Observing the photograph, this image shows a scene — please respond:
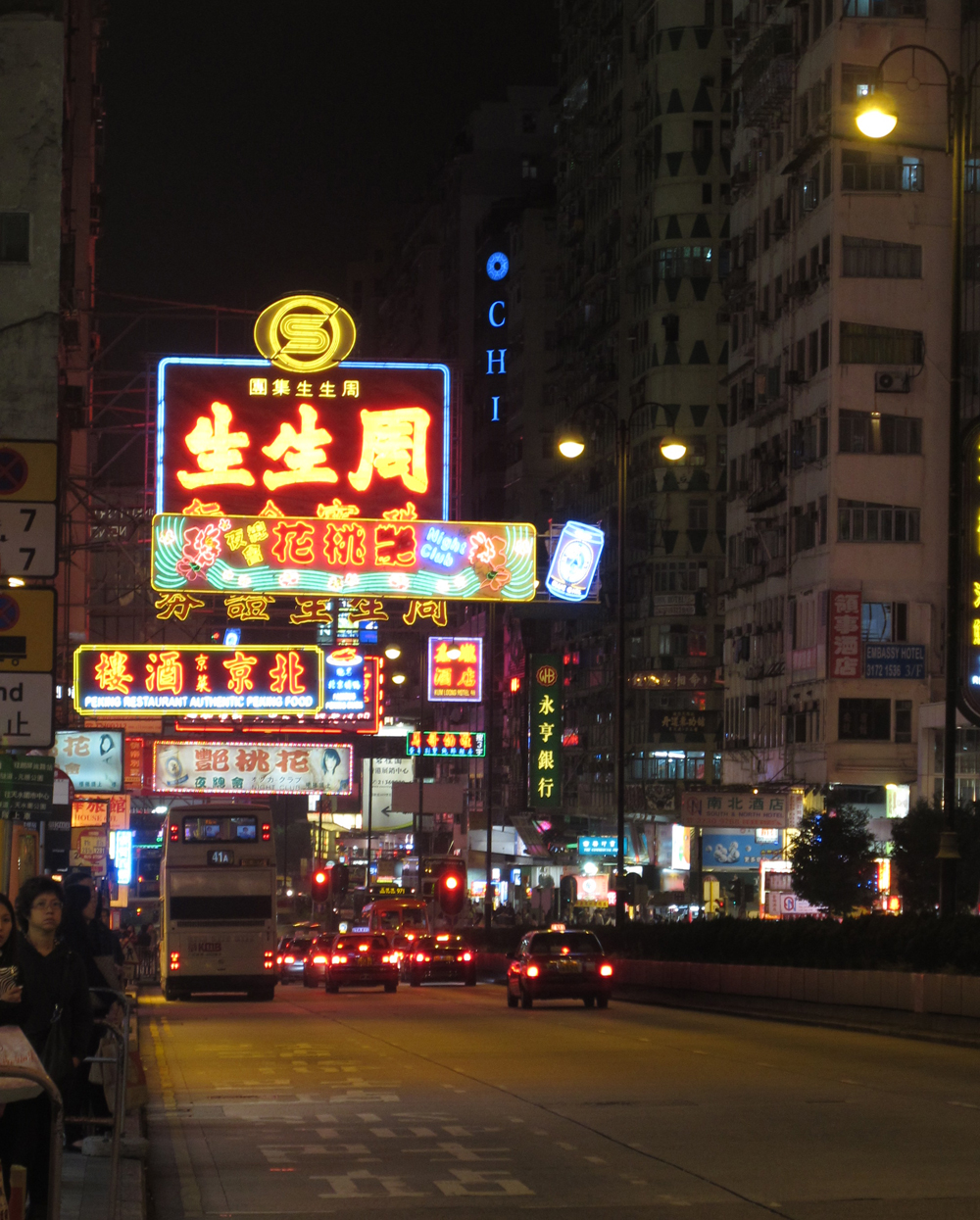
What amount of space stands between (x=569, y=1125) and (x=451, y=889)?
62.9 m

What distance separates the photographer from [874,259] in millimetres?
62062

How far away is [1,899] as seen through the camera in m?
8.93

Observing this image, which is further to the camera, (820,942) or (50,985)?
(820,942)

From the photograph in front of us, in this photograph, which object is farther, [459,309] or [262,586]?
[459,309]

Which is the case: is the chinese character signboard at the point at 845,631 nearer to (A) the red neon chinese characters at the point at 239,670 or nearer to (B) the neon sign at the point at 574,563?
(A) the red neon chinese characters at the point at 239,670

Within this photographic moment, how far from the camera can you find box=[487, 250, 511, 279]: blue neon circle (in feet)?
421

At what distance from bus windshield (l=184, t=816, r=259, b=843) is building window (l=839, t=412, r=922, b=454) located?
2326 cm

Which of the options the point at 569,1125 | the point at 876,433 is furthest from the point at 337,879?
the point at 569,1125

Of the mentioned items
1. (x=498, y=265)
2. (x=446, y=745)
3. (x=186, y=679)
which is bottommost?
(x=446, y=745)

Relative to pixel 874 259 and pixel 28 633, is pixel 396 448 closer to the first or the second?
pixel 874 259

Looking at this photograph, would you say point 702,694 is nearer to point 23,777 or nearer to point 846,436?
point 846,436

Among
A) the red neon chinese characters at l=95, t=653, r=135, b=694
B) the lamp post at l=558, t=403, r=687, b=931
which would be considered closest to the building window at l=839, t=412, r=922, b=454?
the lamp post at l=558, t=403, r=687, b=931

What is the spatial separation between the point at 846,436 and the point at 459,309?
80.8 m

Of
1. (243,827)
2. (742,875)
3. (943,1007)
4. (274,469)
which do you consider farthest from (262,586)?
(742,875)
